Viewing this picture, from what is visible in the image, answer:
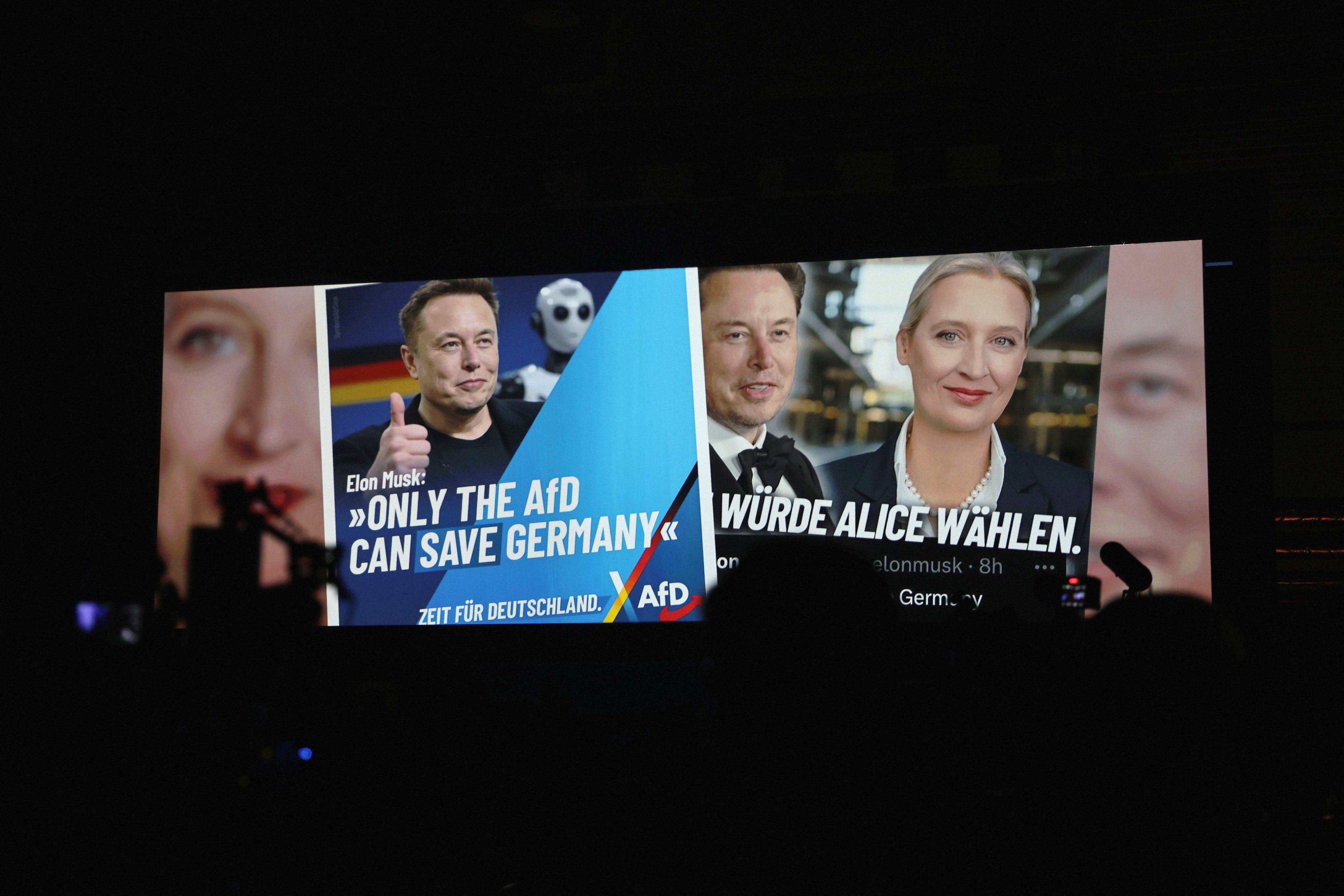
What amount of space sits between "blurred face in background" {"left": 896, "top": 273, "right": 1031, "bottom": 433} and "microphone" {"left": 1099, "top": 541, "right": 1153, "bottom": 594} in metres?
1.39

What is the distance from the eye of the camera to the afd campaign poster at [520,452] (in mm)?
4102

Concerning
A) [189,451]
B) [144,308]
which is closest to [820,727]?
[189,451]

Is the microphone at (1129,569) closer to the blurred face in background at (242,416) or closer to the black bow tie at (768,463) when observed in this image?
the black bow tie at (768,463)

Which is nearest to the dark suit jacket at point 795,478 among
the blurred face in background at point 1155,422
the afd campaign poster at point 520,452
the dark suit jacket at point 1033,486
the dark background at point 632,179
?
the afd campaign poster at point 520,452

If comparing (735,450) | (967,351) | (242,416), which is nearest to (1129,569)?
(967,351)

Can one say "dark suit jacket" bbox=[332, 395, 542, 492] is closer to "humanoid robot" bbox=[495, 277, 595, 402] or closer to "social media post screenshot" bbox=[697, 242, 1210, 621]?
"humanoid robot" bbox=[495, 277, 595, 402]

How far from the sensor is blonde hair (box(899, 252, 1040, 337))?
3920 millimetres

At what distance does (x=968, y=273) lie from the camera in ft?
13.0

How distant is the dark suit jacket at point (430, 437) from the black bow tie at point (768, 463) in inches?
37.7

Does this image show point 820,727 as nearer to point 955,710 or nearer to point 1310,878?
point 955,710

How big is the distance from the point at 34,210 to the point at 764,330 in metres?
3.35

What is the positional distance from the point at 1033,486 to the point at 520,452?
2.22 metres

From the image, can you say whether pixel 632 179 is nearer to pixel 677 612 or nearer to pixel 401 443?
pixel 401 443

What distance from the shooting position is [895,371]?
397 cm
